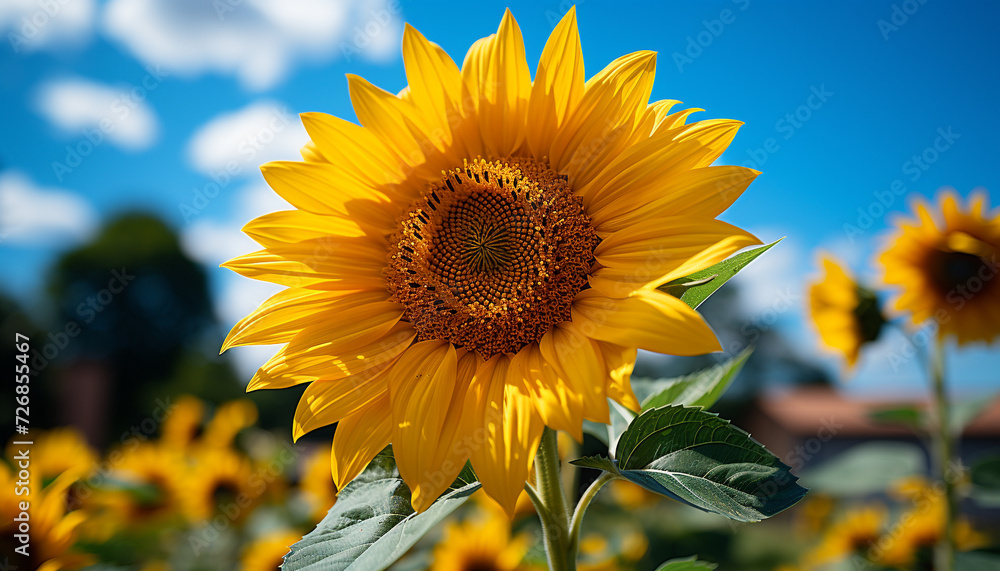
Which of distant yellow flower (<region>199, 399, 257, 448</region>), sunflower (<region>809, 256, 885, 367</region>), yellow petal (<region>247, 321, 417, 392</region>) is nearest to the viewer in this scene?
yellow petal (<region>247, 321, 417, 392</region>)

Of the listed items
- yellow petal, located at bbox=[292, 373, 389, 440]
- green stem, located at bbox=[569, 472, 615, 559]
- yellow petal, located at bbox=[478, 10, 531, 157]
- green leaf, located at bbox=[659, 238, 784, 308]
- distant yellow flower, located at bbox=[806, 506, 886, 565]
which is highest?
yellow petal, located at bbox=[478, 10, 531, 157]

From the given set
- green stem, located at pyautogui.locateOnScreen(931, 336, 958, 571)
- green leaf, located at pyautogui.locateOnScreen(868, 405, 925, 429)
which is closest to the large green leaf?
green stem, located at pyautogui.locateOnScreen(931, 336, 958, 571)

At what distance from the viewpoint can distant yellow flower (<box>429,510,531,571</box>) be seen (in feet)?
9.45

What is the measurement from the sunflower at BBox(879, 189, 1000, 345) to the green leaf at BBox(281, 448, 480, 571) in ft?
10.9

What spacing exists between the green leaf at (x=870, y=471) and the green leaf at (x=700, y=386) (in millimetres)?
2198

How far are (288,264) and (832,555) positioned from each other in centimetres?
496

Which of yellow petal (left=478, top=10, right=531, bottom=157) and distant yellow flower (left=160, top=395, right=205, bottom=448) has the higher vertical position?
yellow petal (left=478, top=10, right=531, bottom=157)

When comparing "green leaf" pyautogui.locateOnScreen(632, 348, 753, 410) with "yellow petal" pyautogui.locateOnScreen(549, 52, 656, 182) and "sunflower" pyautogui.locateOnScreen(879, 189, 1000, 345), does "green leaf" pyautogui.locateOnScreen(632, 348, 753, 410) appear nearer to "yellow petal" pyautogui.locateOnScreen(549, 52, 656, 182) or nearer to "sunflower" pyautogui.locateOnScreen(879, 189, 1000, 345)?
"yellow petal" pyautogui.locateOnScreen(549, 52, 656, 182)

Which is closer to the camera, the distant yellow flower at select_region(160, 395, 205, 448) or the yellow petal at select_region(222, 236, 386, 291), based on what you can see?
the yellow petal at select_region(222, 236, 386, 291)

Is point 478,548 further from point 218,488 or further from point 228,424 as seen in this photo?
point 228,424

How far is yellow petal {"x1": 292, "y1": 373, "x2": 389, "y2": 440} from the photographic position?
1119 millimetres

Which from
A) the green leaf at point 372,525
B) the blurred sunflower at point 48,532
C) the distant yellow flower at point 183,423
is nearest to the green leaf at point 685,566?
the green leaf at point 372,525

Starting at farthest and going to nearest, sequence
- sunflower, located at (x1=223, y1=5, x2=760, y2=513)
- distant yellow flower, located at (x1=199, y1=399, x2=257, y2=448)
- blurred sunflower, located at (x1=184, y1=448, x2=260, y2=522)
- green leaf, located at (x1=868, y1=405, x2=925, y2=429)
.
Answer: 1. distant yellow flower, located at (x1=199, y1=399, x2=257, y2=448)
2. blurred sunflower, located at (x1=184, y1=448, x2=260, y2=522)
3. green leaf, located at (x1=868, y1=405, x2=925, y2=429)
4. sunflower, located at (x1=223, y1=5, x2=760, y2=513)

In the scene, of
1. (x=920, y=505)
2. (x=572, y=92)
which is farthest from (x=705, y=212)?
(x=920, y=505)
